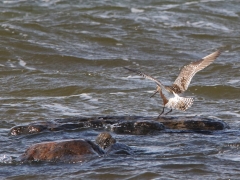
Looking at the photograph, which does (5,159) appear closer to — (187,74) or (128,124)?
(128,124)

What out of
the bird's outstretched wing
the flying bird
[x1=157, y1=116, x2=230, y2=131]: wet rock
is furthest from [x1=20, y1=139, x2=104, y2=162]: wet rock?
the bird's outstretched wing

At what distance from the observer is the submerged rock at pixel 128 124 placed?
6852 millimetres

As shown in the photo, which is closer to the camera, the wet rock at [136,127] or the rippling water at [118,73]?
the rippling water at [118,73]

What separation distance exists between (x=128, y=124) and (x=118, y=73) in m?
4.00

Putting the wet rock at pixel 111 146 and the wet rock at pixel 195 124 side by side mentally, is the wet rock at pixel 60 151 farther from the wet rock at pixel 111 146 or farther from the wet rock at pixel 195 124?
the wet rock at pixel 195 124

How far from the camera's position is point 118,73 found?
10.9m

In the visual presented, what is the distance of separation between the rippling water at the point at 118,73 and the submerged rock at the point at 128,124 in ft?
0.56

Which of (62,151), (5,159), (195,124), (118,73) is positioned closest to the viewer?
(62,151)

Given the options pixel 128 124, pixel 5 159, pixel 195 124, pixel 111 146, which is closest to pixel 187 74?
pixel 195 124

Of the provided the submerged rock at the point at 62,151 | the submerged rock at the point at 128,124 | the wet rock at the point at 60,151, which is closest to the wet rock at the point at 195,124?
the submerged rock at the point at 128,124

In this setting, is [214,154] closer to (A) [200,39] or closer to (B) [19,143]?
(B) [19,143]

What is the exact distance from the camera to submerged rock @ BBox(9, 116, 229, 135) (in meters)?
6.85

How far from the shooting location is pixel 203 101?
9203mm

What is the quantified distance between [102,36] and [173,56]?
1.90 m
